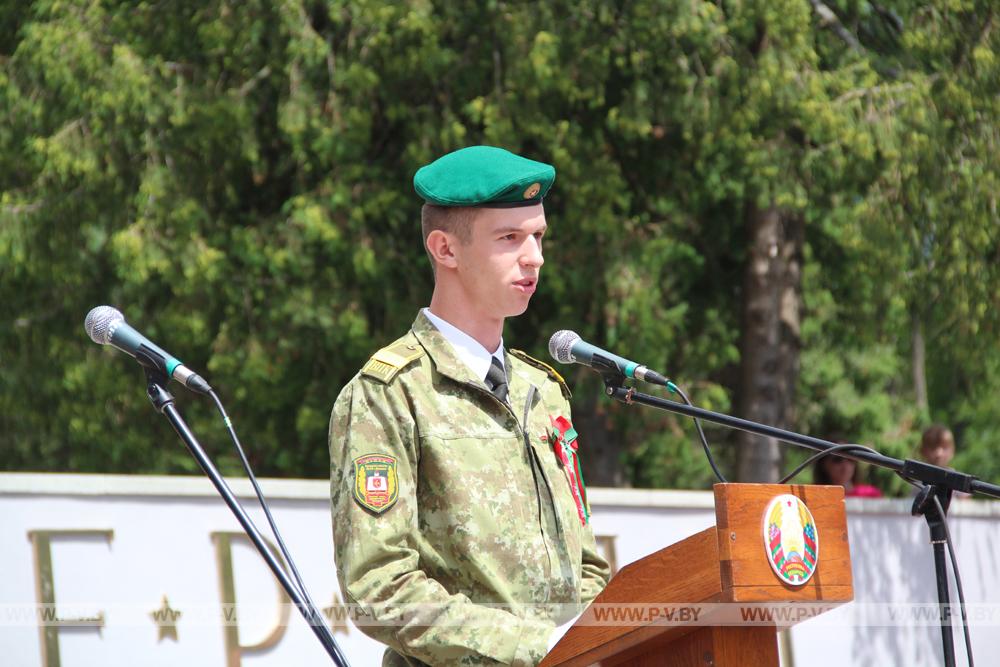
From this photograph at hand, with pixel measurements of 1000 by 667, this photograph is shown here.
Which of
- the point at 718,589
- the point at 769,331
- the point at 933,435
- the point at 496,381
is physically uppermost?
the point at 769,331

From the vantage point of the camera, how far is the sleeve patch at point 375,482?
2703 mm

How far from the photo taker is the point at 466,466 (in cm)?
288

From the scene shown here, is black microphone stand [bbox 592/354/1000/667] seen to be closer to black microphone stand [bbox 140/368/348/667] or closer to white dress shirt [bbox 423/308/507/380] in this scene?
white dress shirt [bbox 423/308/507/380]

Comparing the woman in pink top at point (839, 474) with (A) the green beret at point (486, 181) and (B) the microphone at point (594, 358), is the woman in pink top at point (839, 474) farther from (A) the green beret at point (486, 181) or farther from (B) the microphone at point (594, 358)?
(A) the green beret at point (486, 181)

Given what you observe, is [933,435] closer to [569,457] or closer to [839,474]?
[839,474]

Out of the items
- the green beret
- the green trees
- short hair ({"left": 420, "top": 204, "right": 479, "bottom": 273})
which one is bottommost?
A: short hair ({"left": 420, "top": 204, "right": 479, "bottom": 273})

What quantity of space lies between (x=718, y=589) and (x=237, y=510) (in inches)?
39.5

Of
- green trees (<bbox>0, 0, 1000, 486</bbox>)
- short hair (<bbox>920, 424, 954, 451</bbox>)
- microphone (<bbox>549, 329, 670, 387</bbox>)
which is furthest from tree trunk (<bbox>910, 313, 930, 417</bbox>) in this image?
microphone (<bbox>549, 329, 670, 387</bbox>)

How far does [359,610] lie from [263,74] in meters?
8.78

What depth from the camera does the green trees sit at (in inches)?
383

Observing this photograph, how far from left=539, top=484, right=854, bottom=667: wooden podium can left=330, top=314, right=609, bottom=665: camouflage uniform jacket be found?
0.72ft

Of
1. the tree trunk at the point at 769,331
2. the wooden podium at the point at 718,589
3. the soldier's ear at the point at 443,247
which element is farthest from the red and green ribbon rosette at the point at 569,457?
the tree trunk at the point at 769,331

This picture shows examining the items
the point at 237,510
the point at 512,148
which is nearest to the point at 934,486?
the point at 237,510

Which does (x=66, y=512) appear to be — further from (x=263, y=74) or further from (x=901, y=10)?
(x=901, y=10)
